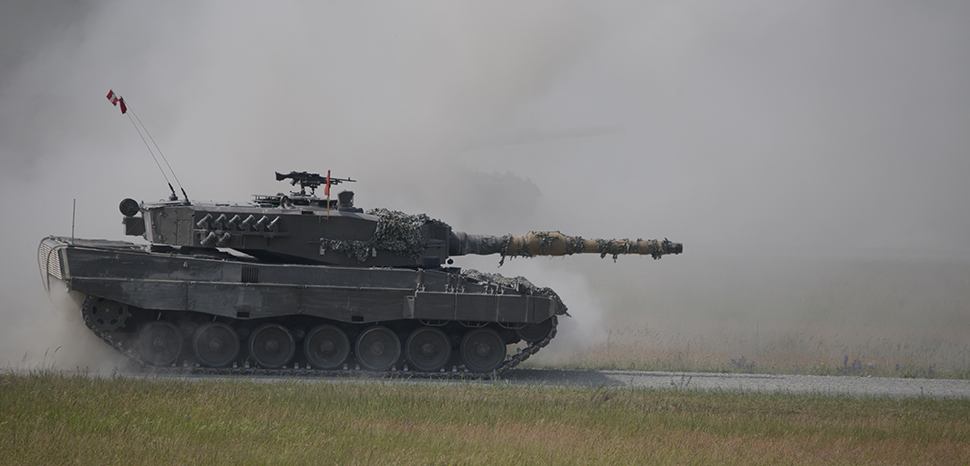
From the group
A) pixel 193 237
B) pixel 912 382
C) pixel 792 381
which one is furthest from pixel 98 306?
pixel 912 382

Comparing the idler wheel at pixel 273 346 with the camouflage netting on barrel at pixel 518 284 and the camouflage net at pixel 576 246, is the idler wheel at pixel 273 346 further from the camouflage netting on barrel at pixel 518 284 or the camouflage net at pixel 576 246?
the camouflage net at pixel 576 246

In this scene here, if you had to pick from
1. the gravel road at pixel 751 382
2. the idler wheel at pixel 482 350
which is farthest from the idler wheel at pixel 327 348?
the gravel road at pixel 751 382

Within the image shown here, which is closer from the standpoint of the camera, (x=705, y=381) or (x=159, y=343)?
(x=159, y=343)

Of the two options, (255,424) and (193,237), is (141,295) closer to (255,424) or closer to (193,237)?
(193,237)

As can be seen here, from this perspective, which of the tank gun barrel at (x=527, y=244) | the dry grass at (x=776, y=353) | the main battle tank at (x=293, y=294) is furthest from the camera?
the dry grass at (x=776, y=353)

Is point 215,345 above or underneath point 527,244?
underneath

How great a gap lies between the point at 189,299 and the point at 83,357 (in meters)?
2.36

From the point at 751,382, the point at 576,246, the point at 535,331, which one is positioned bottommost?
the point at 751,382

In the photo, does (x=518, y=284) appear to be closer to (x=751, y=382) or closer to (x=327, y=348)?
(x=327, y=348)

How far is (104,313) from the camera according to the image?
13.9 m

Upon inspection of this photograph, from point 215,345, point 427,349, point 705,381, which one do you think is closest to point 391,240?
point 427,349

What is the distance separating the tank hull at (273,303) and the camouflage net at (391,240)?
47 cm

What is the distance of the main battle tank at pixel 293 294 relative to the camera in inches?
549

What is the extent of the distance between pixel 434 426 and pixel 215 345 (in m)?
6.30
